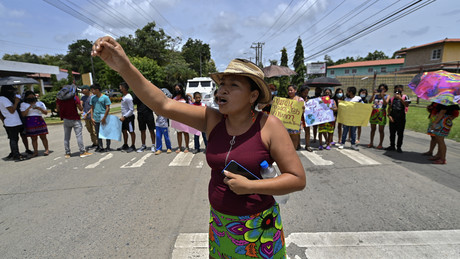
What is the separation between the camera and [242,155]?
54.6 inches

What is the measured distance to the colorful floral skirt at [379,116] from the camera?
7383 millimetres

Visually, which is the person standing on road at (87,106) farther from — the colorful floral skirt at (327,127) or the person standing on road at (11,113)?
the colorful floral skirt at (327,127)

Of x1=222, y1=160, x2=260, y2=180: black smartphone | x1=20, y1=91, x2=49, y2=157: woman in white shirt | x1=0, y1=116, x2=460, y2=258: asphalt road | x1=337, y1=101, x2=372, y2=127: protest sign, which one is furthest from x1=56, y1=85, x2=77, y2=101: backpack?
x1=337, y1=101, x2=372, y2=127: protest sign

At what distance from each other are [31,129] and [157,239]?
6.22 metres

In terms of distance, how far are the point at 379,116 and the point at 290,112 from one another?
307 cm

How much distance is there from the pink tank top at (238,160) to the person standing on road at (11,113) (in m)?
7.47

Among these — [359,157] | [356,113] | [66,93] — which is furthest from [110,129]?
[356,113]

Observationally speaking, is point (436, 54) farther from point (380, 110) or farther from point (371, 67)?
point (380, 110)

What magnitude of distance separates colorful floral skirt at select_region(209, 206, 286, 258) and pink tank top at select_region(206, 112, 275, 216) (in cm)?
5

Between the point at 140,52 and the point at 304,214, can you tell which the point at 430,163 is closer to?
the point at 304,214

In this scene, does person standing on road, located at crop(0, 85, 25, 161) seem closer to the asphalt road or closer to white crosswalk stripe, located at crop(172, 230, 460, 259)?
the asphalt road

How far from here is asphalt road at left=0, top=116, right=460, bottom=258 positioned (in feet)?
9.31

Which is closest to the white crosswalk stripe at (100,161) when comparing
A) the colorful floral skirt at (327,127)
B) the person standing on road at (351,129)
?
the colorful floral skirt at (327,127)

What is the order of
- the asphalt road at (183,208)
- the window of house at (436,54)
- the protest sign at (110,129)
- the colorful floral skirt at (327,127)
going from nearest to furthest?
1. the asphalt road at (183,208)
2. the protest sign at (110,129)
3. the colorful floral skirt at (327,127)
4. the window of house at (436,54)
